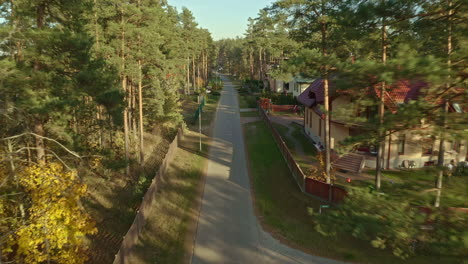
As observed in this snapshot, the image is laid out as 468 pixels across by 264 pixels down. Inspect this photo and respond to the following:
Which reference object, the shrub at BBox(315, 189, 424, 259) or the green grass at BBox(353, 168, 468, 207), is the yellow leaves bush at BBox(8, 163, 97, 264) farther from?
the green grass at BBox(353, 168, 468, 207)

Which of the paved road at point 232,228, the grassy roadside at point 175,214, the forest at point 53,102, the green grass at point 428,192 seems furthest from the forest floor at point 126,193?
the green grass at point 428,192

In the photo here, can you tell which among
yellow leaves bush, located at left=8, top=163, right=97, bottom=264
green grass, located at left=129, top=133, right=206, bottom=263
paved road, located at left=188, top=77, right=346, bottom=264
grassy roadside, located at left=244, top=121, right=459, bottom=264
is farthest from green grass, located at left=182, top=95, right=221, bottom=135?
yellow leaves bush, located at left=8, top=163, right=97, bottom=264

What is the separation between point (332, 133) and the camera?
78.6ft

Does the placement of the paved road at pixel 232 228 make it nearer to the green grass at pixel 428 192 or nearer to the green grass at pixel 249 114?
the green grass at pixel 428 192

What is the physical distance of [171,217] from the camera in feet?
53.3

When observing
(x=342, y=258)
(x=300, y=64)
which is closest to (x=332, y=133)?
(x=342, y=258)

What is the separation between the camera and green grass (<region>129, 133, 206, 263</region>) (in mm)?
13188

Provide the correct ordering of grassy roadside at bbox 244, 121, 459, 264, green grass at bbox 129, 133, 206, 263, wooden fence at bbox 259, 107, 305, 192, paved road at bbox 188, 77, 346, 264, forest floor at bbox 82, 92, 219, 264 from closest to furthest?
grassy roadside at bbox 244, 121, 459, 264, paved road at bbox 188, 77, 346, 264, green grass at bbox 129, 133, 206, 263, forest floor at bbox 82, 92, 219, 264, wooden fence at bbox 259, 107, 305, 192

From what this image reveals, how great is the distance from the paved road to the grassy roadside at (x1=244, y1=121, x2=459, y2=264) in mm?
528

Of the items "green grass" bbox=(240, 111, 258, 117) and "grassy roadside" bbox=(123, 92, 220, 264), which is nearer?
"grassy roadside" bbox=(123, 92, 220, 264)

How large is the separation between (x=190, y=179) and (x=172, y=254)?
8250 millimetres

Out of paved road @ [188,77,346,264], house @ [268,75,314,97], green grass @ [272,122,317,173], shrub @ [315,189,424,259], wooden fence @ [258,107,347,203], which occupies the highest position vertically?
house @ [268,75,314,97]

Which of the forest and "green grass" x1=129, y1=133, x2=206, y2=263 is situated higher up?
the forest

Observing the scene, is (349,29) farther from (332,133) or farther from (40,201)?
(332,133)
